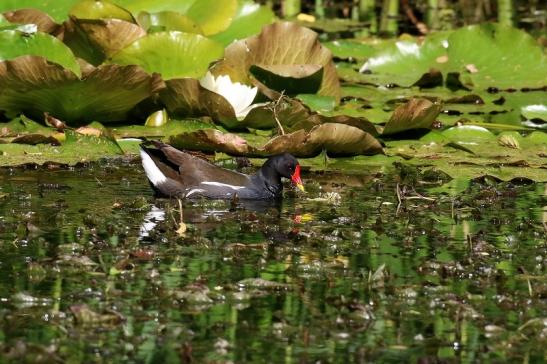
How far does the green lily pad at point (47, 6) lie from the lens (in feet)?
35.8

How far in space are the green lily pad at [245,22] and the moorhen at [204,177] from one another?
9.61 feet

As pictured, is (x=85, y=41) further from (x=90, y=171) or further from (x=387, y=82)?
(x=387, y=82)

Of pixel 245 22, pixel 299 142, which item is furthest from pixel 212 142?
pixel 245 22

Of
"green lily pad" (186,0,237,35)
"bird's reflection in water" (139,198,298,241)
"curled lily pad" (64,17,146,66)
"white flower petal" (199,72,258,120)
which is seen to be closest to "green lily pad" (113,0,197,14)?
"green lily pad" (186,0,237,35)

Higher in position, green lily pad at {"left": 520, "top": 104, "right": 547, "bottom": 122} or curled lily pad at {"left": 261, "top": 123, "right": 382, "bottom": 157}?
green lily pad at {"left": 520, "top": 104, "right": 547, "bottom": 122}

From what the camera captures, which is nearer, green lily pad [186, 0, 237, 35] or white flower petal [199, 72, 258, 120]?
white flower petal [199, 72, 258, 120]

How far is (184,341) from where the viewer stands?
515 cm

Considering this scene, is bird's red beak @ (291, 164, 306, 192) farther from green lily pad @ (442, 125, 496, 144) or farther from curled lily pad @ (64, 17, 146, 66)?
curled lily pad @ (64, 17, 146, 66)

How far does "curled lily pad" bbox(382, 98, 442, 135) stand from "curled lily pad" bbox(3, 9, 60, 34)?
2.76 m

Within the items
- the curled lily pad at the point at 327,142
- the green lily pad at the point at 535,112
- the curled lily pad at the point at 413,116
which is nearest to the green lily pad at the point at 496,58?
the green lily pad at the point at 535,112

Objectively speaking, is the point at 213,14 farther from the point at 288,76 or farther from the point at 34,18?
the point at 34,18

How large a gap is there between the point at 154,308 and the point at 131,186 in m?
3.25

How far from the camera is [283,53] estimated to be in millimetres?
10625

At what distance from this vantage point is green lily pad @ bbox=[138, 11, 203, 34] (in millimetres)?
10945
